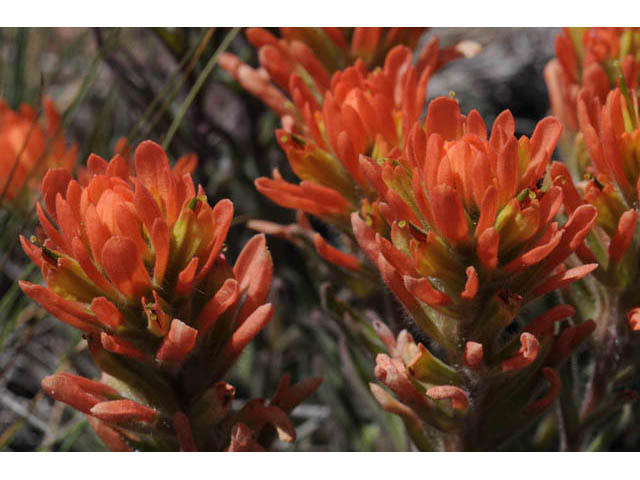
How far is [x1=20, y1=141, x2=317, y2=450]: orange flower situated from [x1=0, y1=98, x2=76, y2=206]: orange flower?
0.45 meters

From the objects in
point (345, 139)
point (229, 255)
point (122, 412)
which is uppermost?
point (345, 139)

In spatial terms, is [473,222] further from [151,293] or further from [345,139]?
[151,293]

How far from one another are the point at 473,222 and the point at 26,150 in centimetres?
83

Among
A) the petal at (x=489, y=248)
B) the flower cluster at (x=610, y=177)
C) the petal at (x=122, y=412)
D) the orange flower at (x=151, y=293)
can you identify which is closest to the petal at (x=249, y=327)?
the orange flower at (x=151, y=293)

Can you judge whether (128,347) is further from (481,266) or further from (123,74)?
(123,74)

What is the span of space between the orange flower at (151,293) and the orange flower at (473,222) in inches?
6.3

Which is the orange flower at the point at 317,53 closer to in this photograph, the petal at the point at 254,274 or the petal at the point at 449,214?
the petal at the point at 254,274

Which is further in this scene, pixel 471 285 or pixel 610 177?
pixel 610 177

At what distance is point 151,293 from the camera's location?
0.76 metres

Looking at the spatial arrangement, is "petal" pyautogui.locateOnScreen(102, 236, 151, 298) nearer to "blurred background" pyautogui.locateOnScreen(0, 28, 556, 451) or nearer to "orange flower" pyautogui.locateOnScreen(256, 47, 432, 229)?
"orange flower" pyautogui.locateOnScreen(256, 47, 432, 229)

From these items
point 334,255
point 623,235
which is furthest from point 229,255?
point 623,235

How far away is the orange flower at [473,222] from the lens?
0.71 m

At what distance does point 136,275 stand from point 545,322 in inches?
16.3
